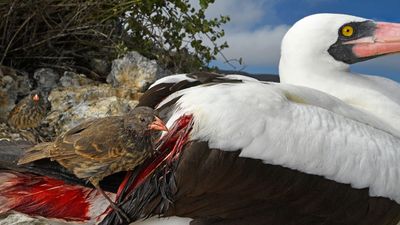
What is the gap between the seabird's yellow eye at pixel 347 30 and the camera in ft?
12.7

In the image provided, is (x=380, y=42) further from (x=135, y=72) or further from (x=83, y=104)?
(x=135, y=72)

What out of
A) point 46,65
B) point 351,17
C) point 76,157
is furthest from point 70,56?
point 76,157

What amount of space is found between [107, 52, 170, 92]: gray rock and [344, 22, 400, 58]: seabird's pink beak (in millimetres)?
2549

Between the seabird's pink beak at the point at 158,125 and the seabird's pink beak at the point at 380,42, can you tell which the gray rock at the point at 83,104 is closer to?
the seabird's pink beak at the point at 380,42

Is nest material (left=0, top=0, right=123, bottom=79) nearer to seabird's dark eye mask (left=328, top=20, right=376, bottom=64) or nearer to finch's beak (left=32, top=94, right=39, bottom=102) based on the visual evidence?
finch's beak (left=32, top=94, right=39, bottom=102)

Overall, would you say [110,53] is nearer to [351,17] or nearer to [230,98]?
[351,17]

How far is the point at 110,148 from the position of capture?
9.36 feet

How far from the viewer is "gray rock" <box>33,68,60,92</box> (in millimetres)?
6465

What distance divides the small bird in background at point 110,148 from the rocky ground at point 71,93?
2416mm

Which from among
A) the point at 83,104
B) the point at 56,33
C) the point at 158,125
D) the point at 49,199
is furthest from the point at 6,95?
the point at 158,125

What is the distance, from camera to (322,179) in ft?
9.96

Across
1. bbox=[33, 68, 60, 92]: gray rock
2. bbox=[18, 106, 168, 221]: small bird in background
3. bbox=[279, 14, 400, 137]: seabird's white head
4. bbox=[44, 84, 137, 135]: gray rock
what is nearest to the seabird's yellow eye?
bbox=[279, 14, 400, 137]: seabird's white head

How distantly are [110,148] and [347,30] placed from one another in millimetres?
1657

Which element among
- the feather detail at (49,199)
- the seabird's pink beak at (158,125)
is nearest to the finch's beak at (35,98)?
the feather detail at (49,199)
